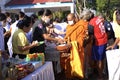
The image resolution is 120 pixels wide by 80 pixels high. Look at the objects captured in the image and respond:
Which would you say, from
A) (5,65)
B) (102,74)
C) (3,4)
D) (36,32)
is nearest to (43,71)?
(5,65)

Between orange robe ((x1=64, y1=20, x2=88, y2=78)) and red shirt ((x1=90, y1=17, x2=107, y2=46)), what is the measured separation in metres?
0.33

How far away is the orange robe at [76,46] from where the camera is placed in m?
8.00

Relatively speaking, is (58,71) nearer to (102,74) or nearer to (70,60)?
(70,60)

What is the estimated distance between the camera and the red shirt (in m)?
8.39

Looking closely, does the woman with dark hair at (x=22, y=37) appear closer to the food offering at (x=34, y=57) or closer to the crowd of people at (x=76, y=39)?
the food offering at (x=34, y=57)

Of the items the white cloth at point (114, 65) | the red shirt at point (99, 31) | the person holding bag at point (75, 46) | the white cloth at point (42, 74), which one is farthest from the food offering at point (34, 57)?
the red shirt at point (99, 31)

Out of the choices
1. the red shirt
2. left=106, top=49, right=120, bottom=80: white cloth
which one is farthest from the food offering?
the red shirt

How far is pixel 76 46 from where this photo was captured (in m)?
7.98

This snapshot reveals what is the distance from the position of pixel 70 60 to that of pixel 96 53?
866mm

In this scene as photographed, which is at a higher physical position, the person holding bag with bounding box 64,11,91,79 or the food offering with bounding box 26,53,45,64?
the food offering with bounding box 26,53,45,64

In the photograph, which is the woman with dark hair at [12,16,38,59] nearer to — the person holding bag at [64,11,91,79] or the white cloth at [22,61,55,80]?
the white cloth at [22,61,55,80]

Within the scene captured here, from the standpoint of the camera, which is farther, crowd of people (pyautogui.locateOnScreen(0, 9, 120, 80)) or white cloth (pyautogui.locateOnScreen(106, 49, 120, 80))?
crowd of people (pyautogui.locateOnScreen(0, 9, 120, 80))

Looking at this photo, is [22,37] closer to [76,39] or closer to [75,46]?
[75,46]

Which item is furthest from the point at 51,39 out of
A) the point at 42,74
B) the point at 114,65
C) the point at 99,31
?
the point at 42,74
